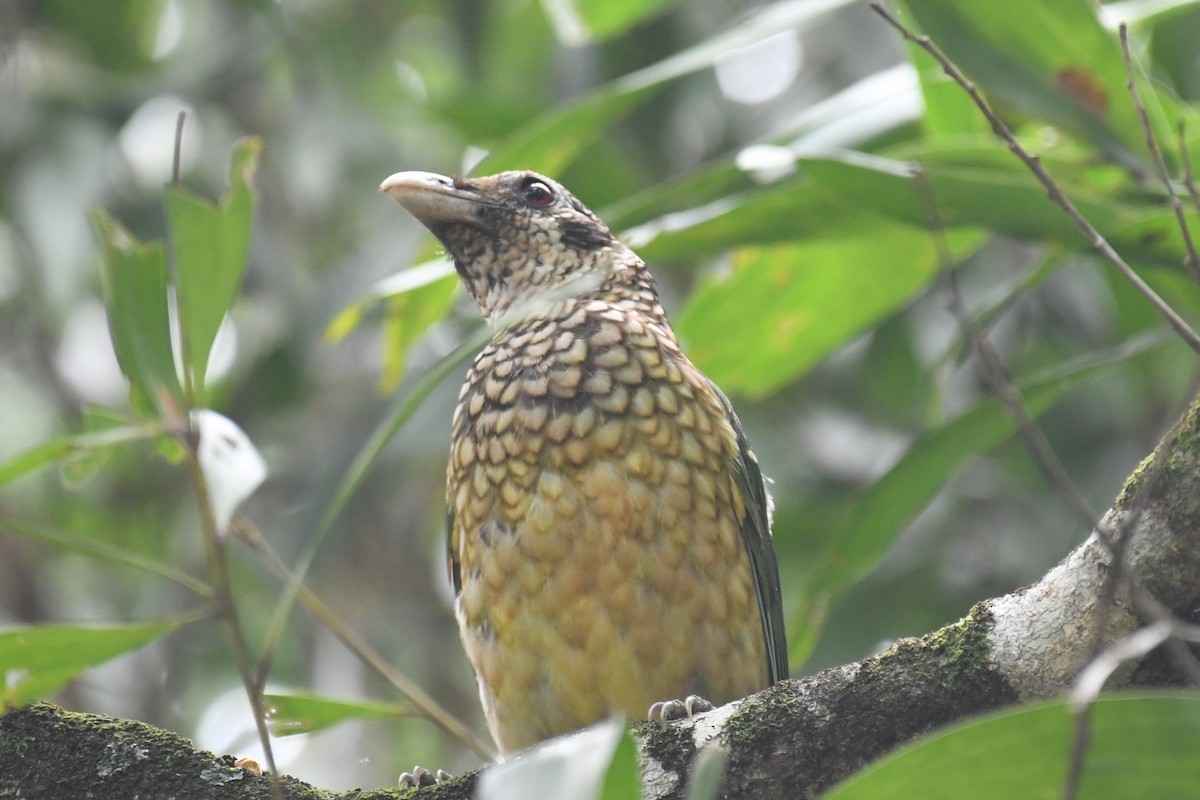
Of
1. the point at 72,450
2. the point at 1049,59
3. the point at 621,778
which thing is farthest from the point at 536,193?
the point at 621,778

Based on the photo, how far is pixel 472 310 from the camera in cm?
566

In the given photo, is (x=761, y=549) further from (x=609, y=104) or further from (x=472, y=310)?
(x=472, y=310)

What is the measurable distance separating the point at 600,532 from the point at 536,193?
1.27m

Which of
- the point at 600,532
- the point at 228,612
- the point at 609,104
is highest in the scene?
the point at 609,104

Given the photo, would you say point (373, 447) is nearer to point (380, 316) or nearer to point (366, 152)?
point (380, 316)

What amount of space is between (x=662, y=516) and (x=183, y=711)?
3443 mm

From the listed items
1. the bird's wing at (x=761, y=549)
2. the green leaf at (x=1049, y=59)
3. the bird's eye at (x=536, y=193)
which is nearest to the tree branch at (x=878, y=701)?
the bird's wing at (x=761, y=549)

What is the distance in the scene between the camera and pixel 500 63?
21.3 feet

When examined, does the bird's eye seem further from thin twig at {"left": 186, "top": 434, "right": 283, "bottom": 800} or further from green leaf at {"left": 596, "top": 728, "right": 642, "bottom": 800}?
green leaf at {"left": 596, "top": 728, "right": 642, "bottom": 800}

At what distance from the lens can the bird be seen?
3.24m

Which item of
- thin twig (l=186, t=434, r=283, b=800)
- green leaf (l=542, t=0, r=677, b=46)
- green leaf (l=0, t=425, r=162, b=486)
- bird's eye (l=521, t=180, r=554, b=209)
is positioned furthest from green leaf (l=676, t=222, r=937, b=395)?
thin twig (l=186, t=434, r=283, b=800)

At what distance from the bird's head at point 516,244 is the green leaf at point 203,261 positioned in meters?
1.24

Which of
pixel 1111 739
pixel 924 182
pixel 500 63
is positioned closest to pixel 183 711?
pixel 500 63

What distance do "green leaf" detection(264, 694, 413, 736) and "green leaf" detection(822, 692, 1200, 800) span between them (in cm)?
156
